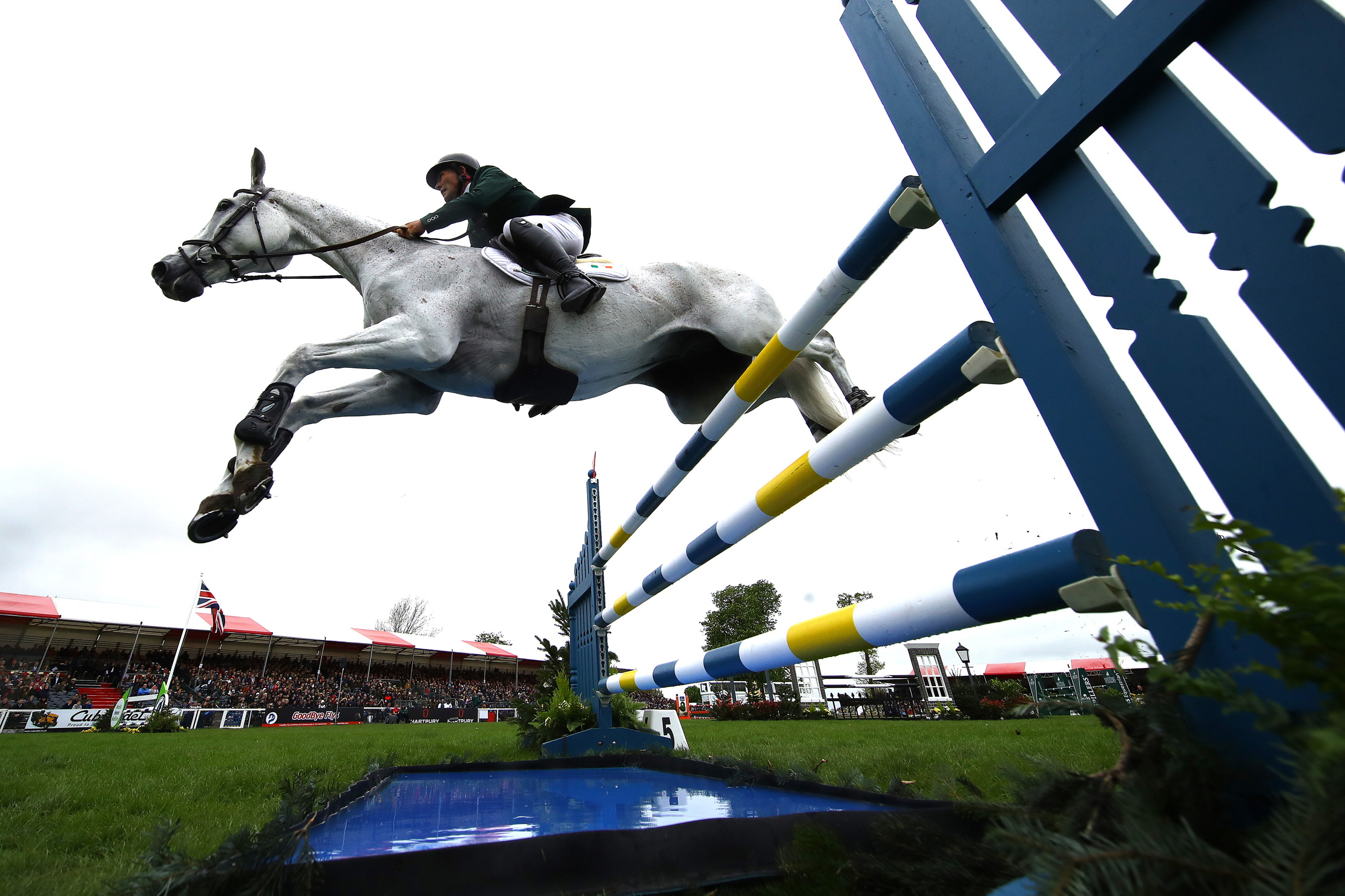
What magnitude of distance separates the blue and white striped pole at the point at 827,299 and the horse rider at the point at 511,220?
620 millimetres

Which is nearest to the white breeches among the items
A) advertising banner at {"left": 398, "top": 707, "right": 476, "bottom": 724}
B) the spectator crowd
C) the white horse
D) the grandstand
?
the white horse

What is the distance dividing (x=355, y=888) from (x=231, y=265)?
2.35 metres

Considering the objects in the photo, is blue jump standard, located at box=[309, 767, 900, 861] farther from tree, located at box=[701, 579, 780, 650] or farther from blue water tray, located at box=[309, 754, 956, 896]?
tree, located at box=[701, 579, 780, 650]

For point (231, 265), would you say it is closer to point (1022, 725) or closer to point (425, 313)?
point (425, 313)

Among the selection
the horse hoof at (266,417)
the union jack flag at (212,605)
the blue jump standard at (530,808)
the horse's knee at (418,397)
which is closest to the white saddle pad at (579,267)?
the horse's knee at (418,397)

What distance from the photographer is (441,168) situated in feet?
8.25

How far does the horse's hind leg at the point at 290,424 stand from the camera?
1651 millimetres

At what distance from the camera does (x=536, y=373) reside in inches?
80.6

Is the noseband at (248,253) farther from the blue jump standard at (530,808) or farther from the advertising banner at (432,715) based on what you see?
the advertising banner at (432,715)

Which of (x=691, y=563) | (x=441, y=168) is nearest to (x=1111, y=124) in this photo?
(x=691, y=563)

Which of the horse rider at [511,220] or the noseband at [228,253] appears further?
the noseband at [228,253]

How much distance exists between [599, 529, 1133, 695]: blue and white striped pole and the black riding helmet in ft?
7.40

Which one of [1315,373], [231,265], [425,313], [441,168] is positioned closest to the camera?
[1315,373]

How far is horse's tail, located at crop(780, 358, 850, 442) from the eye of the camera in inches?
84.7
